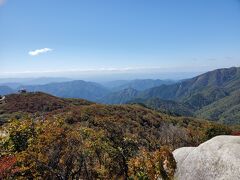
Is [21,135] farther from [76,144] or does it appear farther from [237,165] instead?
[237,165]

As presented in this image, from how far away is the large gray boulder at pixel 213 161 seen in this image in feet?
73.1

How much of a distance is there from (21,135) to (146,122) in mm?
96334

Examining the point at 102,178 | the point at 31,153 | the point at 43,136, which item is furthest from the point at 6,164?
the point at 102,178

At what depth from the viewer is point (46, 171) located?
2902 cm

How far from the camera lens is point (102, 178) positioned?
33.3 meters

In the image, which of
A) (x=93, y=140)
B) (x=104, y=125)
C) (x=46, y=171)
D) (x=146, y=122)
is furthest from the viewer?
(x=146, y=122)

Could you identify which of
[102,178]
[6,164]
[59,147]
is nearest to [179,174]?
[102,178]

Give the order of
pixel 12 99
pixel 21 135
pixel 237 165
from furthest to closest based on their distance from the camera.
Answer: pixel 12 99, pixel 21 135, pixel 237 165

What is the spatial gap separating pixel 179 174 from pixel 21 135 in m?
17.0

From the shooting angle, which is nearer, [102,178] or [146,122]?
[102,178]

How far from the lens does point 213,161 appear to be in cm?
2375

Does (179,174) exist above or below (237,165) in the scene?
below

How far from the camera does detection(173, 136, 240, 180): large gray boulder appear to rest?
877 inches

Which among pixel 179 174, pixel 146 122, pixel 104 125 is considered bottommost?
pixel 146 122
